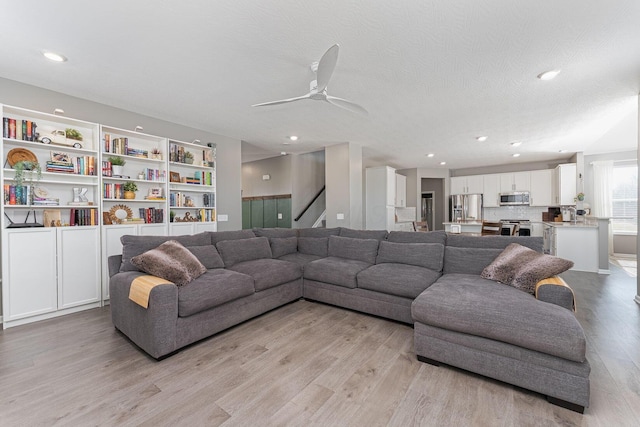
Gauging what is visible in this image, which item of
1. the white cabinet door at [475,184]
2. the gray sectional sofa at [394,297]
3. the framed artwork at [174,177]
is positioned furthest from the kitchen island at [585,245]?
the framed artwork at [174,177]

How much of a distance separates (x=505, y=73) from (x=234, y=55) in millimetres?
2662

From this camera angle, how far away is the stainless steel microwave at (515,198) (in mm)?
7461

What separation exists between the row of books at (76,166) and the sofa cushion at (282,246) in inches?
96.6

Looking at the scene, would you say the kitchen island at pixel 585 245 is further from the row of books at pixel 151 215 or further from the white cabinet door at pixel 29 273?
the white cabinet door at pixel 29 273

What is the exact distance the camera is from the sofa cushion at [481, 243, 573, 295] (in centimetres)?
215

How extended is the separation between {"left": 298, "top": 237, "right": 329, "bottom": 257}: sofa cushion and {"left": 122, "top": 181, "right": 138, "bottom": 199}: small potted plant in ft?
8.17

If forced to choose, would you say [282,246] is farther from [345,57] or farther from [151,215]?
[345,57]

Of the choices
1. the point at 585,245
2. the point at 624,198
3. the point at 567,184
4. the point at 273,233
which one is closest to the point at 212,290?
the point at 273,233

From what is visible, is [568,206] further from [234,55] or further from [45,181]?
[45,181]

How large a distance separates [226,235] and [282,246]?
2.87 feet

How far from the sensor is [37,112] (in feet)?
9.82

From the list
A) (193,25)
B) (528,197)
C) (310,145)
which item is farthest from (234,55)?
(528,197)

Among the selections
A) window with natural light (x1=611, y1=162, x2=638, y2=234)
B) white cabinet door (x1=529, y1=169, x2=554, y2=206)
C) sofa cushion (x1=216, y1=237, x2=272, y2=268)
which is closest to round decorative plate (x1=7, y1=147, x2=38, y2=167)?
sofa cushion (x1=216, y1=237, x2=272, y2=268)

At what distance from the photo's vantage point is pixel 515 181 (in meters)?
7.61
